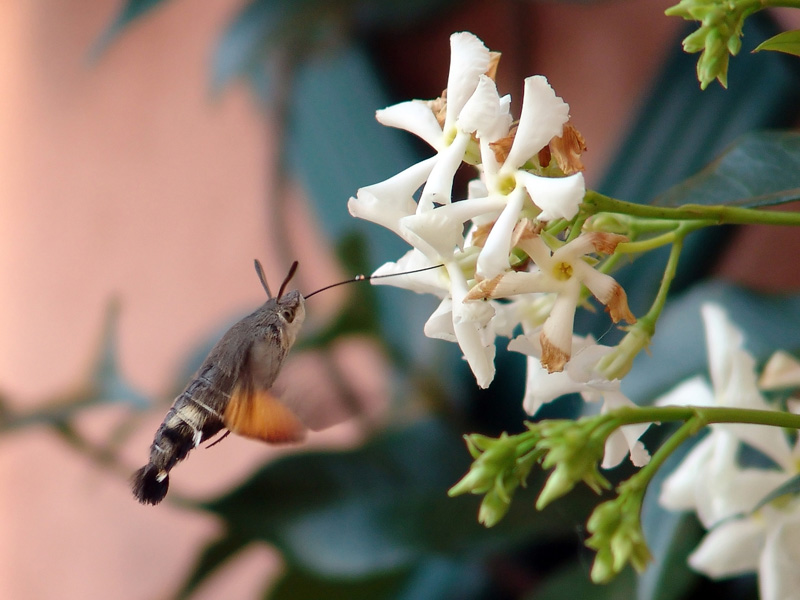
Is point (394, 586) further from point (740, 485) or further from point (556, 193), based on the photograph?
point (556, 193)

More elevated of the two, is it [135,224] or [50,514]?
[135,224]

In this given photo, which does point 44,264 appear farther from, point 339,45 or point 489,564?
point 489,564

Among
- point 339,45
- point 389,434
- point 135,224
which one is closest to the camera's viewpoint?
point 389,434

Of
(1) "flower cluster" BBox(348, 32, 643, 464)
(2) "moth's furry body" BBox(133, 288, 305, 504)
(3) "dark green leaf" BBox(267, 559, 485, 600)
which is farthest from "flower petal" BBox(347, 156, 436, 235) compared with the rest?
(3) "dark green leaf" BBox(267, 559, 485, 600)

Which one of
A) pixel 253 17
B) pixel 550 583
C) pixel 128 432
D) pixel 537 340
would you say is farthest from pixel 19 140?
pixel 537 340

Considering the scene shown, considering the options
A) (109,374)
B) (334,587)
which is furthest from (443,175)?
(109,374)

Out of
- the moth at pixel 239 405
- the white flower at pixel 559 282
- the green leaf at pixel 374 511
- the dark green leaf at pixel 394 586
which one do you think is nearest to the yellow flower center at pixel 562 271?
the white flower at pixel 559 282
